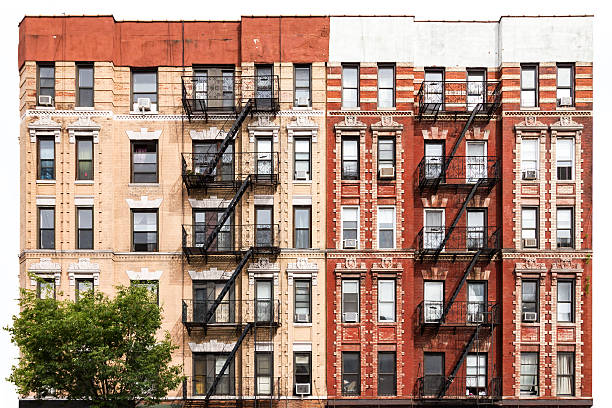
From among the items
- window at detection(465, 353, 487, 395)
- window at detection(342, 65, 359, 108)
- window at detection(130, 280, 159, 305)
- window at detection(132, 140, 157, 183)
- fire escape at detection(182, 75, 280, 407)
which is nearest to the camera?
window at detection(130, 280, 159, 305)

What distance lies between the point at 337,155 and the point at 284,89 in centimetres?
430

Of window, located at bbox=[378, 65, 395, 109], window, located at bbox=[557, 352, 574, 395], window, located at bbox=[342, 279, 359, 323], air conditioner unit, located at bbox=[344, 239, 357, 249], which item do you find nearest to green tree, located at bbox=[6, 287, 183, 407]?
window, located at bbox=[342, 279, 359, 323]

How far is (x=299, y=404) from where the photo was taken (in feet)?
145

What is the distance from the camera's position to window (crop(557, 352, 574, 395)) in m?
44.7

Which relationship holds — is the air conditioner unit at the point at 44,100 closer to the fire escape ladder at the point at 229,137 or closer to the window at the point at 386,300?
the fire escape ladder at the point at 229,137

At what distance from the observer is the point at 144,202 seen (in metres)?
45.2

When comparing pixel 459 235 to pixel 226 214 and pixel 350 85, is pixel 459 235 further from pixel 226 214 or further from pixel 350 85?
pixel 226 214

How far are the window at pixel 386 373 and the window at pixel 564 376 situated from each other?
26.8ft

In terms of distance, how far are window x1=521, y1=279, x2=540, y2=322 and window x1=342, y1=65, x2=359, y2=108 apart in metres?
12.5

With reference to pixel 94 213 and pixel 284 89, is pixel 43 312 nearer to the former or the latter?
pixel 94 213

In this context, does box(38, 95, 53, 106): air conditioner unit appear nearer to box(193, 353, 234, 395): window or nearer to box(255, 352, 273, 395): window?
box(193, 353, 234, 395): window

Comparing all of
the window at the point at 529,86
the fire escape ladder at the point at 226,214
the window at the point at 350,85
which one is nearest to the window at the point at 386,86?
the window at the point at 350,85

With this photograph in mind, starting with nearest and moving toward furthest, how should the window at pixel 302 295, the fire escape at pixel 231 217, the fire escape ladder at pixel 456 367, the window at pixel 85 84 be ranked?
1. the fire escape ladder at pixel 456 367
2. the fire escape at pixel 231 217
3. the window at pixel 302 295
4. the window at pixel 85 84

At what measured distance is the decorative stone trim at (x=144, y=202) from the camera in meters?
45.2
